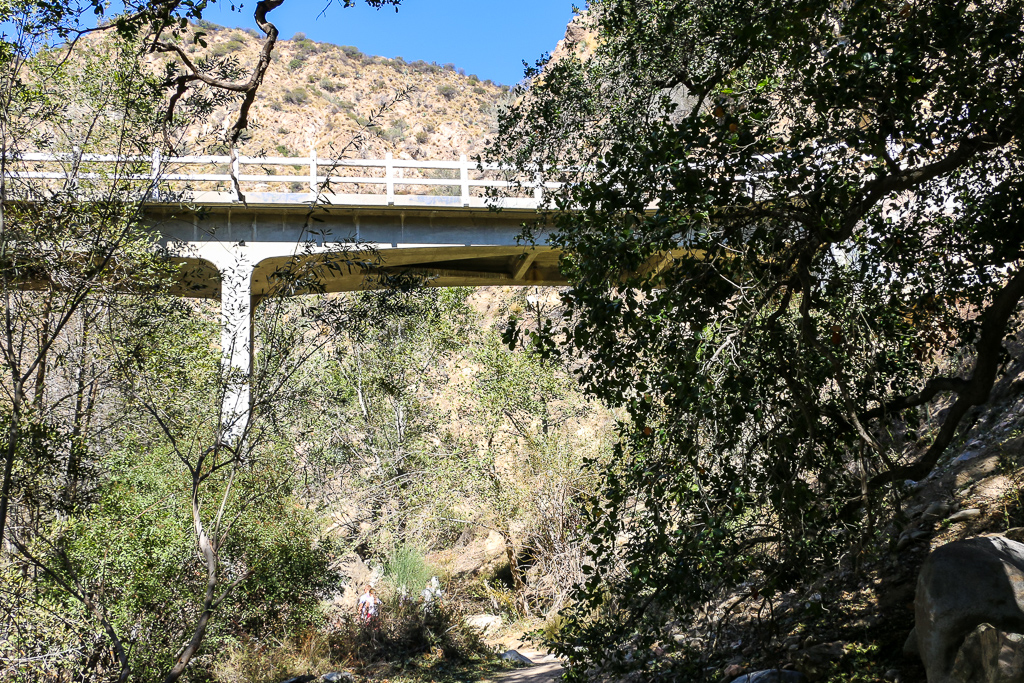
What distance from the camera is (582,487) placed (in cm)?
1513

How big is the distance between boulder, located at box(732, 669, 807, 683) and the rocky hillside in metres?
42.8

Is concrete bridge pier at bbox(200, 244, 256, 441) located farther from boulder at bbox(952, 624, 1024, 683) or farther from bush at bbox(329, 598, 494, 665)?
boulder at bbox(952, 624, 1024, 683)

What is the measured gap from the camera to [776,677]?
6.39m

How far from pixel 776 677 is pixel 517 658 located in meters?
7.37

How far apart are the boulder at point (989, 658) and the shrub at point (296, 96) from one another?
5265 centimetres

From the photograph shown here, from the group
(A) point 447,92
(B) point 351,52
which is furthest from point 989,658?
(B) point 351,52

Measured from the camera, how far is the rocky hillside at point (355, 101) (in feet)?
162

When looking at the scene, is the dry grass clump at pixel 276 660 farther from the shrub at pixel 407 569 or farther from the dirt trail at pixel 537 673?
the dirt trail at pixel 537 673

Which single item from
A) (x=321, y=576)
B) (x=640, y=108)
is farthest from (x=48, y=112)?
(x=321, y=576)

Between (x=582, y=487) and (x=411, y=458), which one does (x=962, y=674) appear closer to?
(x=582, y=487)

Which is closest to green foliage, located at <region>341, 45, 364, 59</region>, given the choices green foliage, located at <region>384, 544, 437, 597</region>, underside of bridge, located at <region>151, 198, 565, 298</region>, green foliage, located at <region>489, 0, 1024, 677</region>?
underside of bridge, located at <region>151, 198, 565, 298</region>

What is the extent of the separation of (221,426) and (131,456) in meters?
2.82

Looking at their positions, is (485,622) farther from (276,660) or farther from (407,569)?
(276,660)

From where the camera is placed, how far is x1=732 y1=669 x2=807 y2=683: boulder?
249 inches
